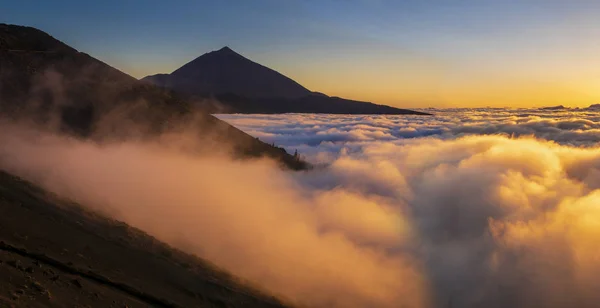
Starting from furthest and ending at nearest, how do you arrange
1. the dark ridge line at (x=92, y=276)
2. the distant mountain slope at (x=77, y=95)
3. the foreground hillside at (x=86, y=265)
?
the distant mountain slope at (x=77, y=95), the dark ridge line at (x=92, y=276), the foreground hillside at (x=86, y=265)

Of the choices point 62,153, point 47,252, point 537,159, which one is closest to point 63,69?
point 62,153

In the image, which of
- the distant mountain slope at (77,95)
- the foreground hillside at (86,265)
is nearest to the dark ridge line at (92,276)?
the foreground hillside at (86,265)

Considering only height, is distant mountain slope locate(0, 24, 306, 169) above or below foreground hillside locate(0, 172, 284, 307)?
above

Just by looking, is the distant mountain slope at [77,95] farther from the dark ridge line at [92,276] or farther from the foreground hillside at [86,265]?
the dark ridge line at [92,276]

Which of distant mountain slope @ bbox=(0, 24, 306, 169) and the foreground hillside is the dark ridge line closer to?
the foreground hillside

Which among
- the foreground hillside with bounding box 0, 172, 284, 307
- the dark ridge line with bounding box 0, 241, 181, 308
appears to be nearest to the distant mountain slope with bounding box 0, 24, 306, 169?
the foreground hillside with bounding box 0, 172, 284, 307
